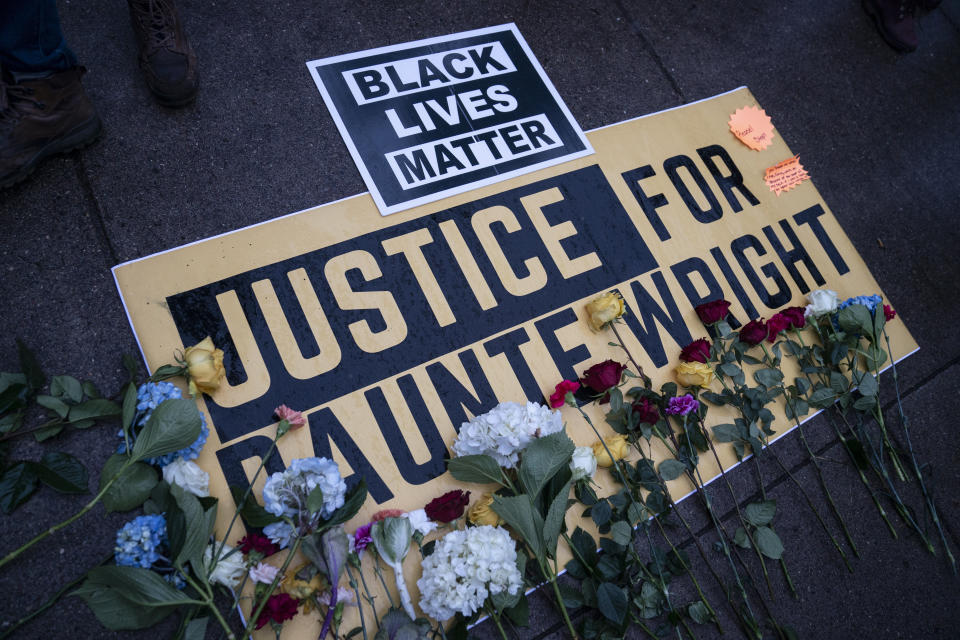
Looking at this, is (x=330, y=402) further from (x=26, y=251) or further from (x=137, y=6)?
(x=137, y=6)

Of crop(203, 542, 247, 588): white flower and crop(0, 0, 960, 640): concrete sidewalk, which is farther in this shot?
crop(0, 0, 960, 640): concrete sidewalk

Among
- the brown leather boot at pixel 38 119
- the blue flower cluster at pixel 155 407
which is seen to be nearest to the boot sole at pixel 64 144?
the brown leather boot at pixel 38 119

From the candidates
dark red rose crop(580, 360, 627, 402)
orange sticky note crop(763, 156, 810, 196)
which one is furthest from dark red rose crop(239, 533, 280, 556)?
orange sticky note crop(763, 156, 810, 196)

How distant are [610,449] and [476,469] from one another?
0.34m

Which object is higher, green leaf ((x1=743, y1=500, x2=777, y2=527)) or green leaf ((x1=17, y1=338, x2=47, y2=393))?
green leaf ((x1=17, y1=338, x2=47, y2=393))

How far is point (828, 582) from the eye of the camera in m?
1.40

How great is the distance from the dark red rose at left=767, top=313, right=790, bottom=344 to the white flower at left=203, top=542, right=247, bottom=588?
1299mm

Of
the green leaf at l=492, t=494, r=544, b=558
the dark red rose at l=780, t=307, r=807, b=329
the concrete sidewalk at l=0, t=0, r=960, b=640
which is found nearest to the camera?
the green leaf at l=492, t=494, r=544, b=558

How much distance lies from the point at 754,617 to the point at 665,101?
143 cm

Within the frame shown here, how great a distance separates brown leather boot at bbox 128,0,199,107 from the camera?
4.38 ft

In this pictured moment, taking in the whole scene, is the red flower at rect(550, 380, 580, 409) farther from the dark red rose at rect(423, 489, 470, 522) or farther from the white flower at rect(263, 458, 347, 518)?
the white flower at rect(263, 458, 347, 518)

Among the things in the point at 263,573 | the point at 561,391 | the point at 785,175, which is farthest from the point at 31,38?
the point at 785,175

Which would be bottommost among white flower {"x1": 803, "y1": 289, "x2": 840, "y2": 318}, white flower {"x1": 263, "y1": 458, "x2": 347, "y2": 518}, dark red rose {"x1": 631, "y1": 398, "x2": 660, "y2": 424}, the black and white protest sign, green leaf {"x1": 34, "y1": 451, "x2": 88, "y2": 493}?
dark red rose {"x1": 631, "y1": 398, "x2": 660, "y2": 424}

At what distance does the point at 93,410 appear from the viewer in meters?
1.09
